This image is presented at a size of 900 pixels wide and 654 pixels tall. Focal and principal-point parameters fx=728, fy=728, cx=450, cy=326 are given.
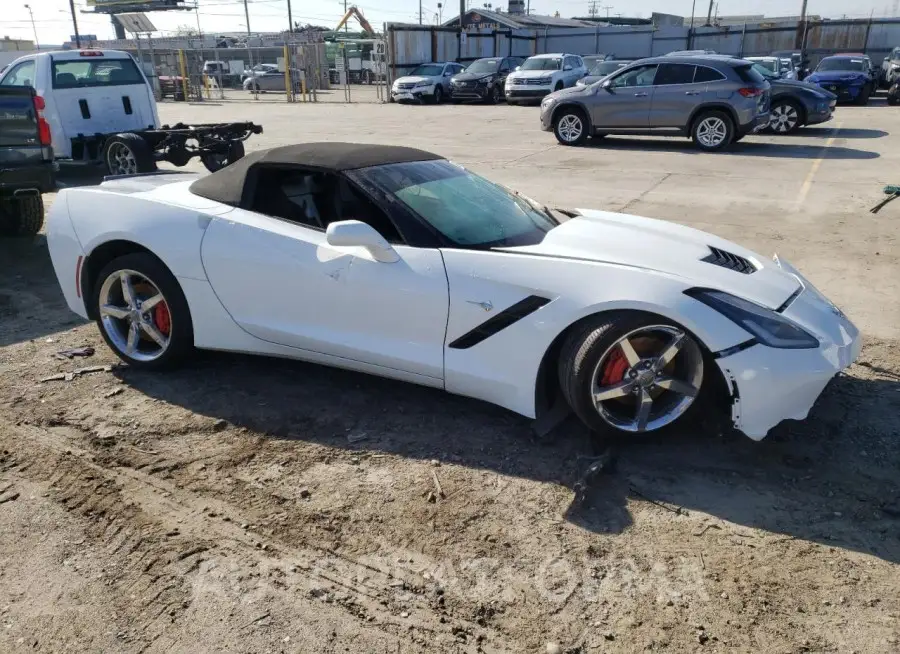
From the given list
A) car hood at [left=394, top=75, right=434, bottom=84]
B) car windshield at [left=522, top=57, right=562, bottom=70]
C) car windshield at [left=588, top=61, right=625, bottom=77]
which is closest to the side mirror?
car windshield at [left=588, top=61, right=625, bottom=77]

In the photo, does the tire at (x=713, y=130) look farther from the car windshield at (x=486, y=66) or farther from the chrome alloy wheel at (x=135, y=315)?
the car windshield at (x=486, y=66)

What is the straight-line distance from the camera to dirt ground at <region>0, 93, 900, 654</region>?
2.36 m

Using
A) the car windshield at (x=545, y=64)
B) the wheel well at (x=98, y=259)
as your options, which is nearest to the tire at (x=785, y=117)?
the car windshield at (x=545, y=64)

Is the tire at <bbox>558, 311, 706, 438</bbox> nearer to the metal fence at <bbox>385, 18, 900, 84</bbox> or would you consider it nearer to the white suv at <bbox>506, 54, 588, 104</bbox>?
the white suv at <bbox>506, 54, 588, 104</bbox>

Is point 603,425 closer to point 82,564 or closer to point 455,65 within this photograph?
point 82,564

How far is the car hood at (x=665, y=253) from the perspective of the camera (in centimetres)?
324

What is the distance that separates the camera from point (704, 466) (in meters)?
3.24

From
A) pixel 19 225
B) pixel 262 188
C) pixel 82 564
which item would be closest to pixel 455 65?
pixel 19 225

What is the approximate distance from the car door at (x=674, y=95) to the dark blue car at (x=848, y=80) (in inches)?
441

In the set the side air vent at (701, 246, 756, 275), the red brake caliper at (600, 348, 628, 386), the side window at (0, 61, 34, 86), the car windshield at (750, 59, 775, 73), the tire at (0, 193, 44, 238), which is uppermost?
the side window at (0, 61, 34, 86)

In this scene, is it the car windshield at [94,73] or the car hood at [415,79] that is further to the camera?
the car hood at [415,79]

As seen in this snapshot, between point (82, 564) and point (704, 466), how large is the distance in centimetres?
255

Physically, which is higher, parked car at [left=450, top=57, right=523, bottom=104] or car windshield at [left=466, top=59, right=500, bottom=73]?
car windshield at [left=466, top=59, right=500, bottom=73]

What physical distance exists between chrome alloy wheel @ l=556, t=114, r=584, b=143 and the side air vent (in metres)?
11.6
